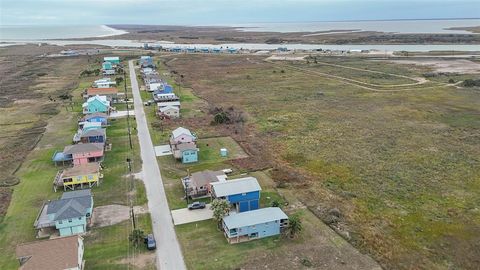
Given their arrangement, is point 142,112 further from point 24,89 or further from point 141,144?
point 24,89

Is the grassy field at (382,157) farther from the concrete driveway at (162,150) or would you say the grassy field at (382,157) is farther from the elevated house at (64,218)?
the elevated house at (64,218)

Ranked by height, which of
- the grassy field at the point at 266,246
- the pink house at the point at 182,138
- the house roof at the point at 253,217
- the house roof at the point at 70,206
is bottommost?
the grassy field at the point at 266,246

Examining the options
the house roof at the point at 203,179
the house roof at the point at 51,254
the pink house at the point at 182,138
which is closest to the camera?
the house roof at the point at 51,254

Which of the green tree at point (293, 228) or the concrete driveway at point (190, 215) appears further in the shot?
the concrete driveway at point (190, 215)


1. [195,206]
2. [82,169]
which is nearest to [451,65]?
[195,206]

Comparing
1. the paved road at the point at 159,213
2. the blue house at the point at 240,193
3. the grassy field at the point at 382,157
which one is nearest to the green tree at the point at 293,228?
the grassy field at the point at 382,157

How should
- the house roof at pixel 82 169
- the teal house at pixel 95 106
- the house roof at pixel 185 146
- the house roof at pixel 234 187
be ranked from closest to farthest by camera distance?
the house roof at pixel 234 187 → the house roof at pixel 82 169 → the house roof at pixel 185 146 → the teal house at pixel 95 106
